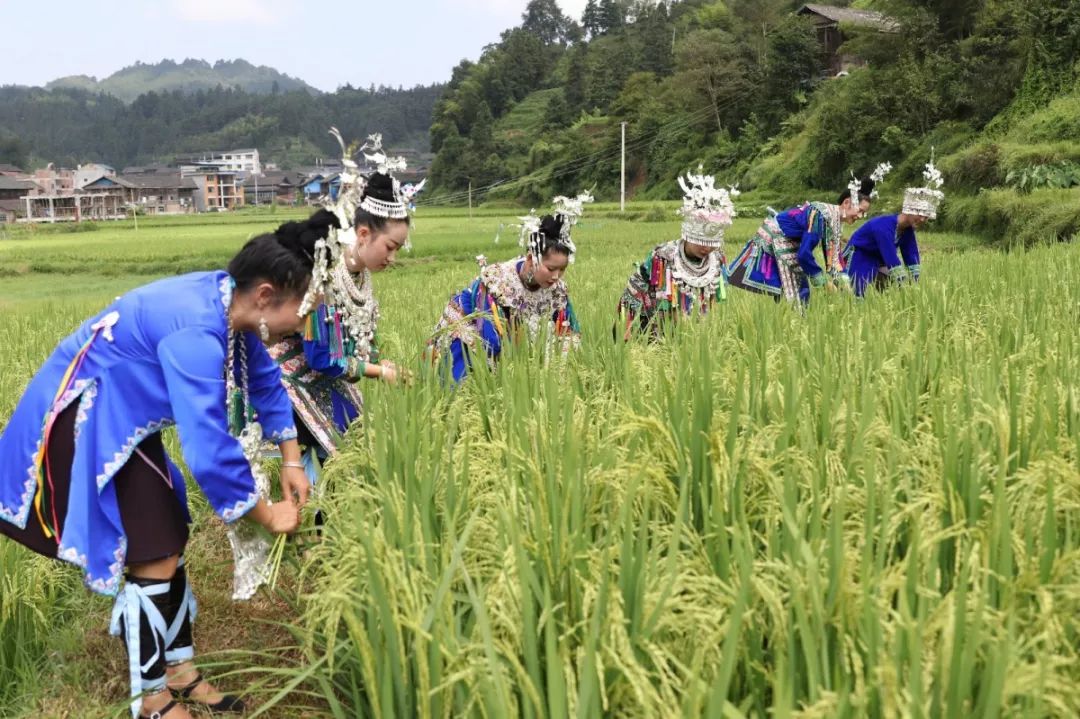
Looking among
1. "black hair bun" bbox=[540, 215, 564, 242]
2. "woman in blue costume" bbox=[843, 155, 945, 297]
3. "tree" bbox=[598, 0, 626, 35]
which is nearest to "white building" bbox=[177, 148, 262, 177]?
"tree" bbox=[598, 0, 626, 35]

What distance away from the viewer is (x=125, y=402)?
5.95 ft

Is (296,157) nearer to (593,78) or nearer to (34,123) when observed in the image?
(34,123)

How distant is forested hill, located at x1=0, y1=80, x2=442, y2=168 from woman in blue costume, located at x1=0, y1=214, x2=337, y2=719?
102712mm

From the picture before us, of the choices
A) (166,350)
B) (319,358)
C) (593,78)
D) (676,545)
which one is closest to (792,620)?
(676,545)

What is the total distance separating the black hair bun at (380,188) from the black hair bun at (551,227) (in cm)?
79

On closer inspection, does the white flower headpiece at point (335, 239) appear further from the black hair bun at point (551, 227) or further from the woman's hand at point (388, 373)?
the black hair bun at point (551, 227)

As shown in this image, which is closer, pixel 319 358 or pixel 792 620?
pixel 792 620

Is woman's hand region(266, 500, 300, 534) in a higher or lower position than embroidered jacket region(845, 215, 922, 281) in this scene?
lower

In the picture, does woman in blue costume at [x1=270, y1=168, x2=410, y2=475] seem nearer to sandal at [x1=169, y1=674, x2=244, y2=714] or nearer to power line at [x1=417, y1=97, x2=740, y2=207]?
sandal at [x1=169, y1=674, x2=244, y2=714]

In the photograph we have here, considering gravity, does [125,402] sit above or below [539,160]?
below

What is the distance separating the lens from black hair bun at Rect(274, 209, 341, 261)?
79.4 inches

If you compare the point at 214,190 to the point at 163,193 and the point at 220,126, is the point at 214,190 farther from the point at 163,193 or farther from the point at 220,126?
the point at 220,126

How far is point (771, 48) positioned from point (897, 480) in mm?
35045

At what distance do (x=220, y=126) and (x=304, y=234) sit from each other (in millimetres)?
127027
